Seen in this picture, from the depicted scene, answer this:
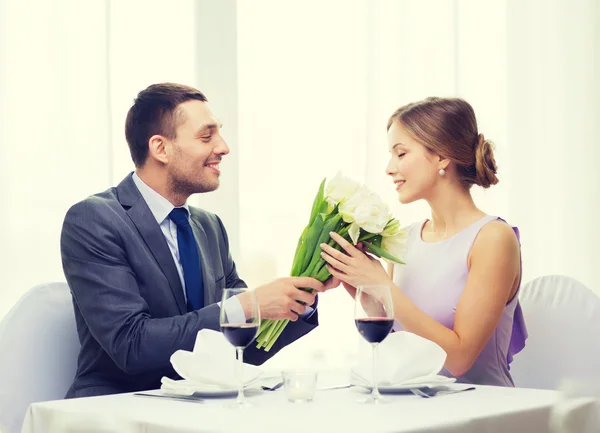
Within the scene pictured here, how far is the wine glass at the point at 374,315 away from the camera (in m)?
1.42

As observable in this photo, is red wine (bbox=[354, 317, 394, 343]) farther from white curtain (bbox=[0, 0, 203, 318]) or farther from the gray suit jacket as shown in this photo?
white curtain (bbox=[0, 0, 203, 318])

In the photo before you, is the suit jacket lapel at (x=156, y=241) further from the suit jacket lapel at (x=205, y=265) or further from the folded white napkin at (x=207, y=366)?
the folded white napkin at (x=207, y=366)

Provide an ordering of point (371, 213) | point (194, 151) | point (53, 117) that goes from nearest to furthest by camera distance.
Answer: point (371, 213), point (194, 151), point (53, 117)

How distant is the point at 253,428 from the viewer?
117 cm

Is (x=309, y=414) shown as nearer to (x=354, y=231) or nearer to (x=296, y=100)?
(x=354, y=231)

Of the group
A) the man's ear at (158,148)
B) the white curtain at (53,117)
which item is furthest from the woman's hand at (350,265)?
the white curtain at (53,117)

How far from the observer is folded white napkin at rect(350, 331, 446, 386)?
1573mm

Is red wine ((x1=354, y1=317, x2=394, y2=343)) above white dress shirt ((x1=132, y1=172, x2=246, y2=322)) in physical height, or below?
Answer: below

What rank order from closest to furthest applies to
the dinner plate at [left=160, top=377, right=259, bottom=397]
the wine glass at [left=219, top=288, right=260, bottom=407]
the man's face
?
the wine glass at [left=219, top=288, right=260, bottom=407] → the dinner plate at [left=160, top=377, right=259, bottom=397] → the man's face

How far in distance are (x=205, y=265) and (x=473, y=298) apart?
763mm

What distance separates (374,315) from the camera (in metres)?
1.43

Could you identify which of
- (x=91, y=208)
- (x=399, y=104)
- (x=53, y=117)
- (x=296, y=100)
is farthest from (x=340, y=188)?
(x=399, y=104)

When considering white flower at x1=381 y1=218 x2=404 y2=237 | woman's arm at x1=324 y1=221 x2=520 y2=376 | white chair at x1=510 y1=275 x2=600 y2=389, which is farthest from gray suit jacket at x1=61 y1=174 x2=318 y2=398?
white chair at x1=510 y1=275 x2=600 y2=389

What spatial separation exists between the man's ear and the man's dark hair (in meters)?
0.02
